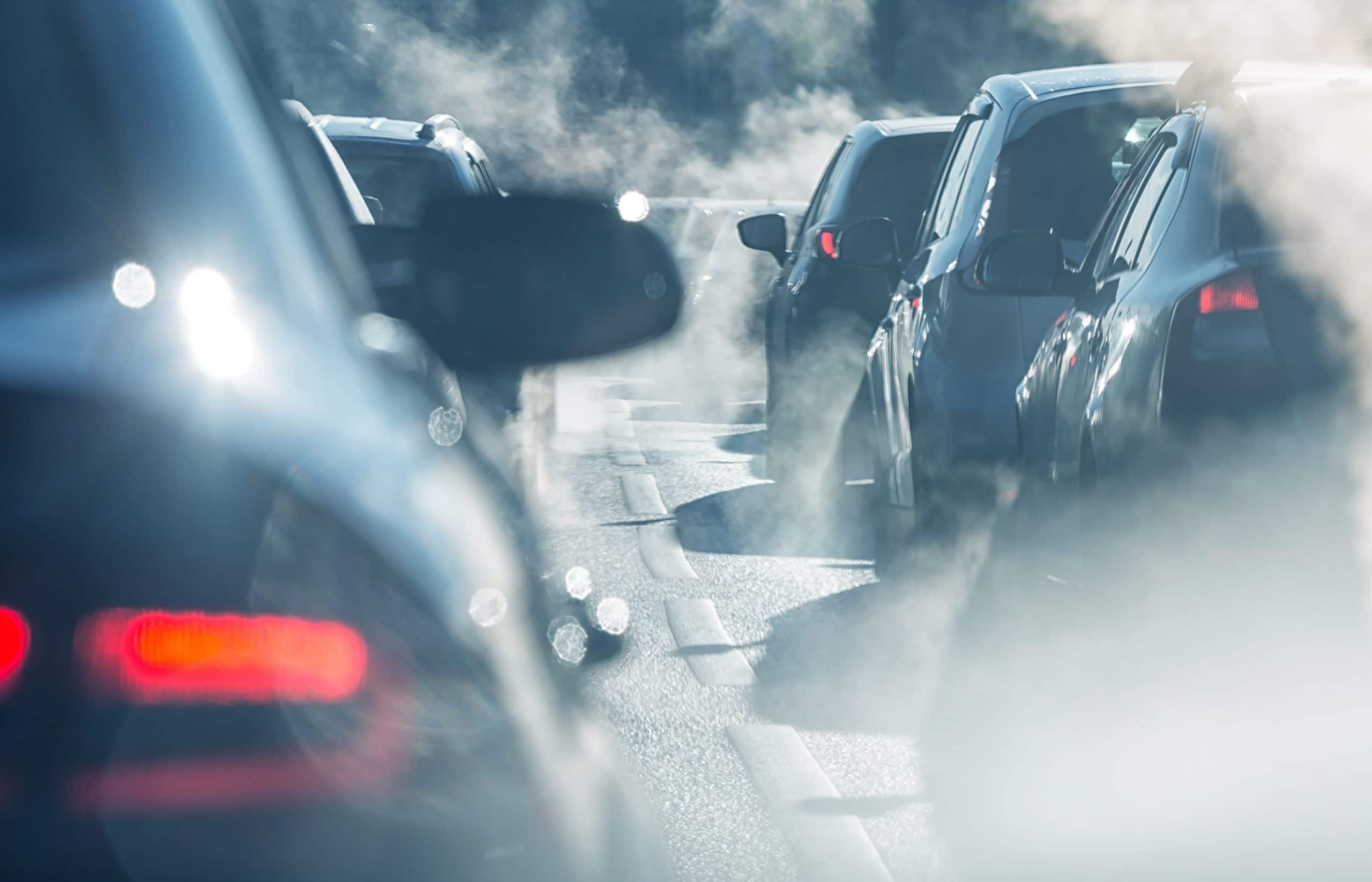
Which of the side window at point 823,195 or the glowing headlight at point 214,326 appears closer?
the glowing headlight at point 214,326

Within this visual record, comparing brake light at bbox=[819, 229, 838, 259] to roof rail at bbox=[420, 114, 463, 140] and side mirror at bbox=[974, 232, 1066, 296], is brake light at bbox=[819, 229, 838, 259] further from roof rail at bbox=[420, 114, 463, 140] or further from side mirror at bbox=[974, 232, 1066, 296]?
side mirror at bbox=[974, 232, 1066, 296]

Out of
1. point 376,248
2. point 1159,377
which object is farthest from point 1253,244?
point 376,248

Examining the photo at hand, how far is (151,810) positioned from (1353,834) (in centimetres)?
335

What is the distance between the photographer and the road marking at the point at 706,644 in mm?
6172

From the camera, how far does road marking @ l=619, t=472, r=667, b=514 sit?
10188 mm

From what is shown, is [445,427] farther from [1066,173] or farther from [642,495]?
[642,495]

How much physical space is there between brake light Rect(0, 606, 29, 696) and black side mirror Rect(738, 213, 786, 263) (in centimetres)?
985

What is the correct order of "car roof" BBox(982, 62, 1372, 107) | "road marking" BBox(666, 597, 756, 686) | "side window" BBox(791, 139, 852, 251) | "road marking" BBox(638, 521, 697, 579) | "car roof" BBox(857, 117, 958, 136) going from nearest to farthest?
"road marking" BBox(666, 597, 756, 686) < "car roof" BBox(982, 62, 1372, 107) < "road marking" BBox(638, 521, 697, 579) < "car roof" BBox(857, 117, 958, 136) < "side window" BBox(791, 139, 852, 251)

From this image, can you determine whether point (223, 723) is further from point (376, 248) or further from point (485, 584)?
point (376, 248)

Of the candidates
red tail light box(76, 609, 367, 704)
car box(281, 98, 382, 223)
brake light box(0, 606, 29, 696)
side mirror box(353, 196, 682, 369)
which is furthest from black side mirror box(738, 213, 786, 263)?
brake light box(0, 606, 29, 696)

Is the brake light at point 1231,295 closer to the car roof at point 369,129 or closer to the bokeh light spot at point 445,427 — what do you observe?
the bokeh light spot at point 445,427

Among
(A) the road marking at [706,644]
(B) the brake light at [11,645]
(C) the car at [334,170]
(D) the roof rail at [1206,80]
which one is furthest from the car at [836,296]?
(B) the brake light at [11,645]

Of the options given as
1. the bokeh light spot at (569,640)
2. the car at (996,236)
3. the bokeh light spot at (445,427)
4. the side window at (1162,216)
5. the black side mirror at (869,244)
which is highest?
the black side mirror at (869,244)

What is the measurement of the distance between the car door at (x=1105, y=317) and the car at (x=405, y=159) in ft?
12.6
